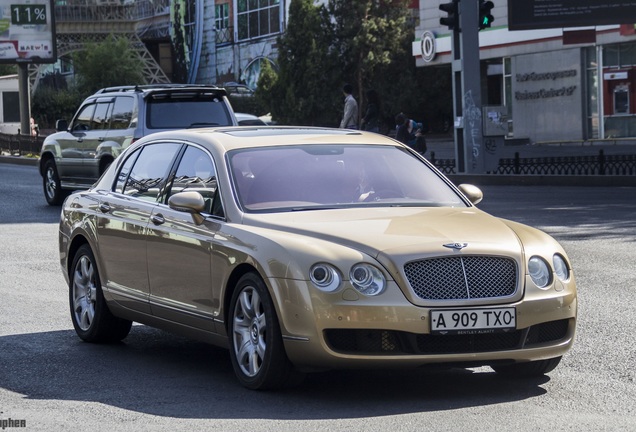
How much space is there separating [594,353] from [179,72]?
88.5 m

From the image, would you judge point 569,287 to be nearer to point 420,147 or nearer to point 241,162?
point 241,162

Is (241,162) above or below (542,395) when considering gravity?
above

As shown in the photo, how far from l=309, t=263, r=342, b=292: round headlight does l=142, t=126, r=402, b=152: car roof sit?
160cm

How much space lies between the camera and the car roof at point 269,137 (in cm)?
837

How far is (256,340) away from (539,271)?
1.53m

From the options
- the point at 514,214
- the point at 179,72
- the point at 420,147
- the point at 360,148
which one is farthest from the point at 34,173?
the point at 179,72

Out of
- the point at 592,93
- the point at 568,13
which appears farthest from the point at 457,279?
the point at 592,93

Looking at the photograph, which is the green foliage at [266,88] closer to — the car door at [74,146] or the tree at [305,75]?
the tree at [305,75]

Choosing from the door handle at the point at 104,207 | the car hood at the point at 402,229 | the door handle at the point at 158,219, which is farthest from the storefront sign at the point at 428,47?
the car hood at the point at 402,229

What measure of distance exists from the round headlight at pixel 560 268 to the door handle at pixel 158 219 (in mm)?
2411

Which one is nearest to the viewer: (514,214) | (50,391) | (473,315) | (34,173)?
(473,315)

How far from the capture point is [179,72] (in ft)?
313

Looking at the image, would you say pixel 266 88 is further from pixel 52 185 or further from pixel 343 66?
pixel 52 185

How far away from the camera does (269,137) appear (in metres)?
8.49
